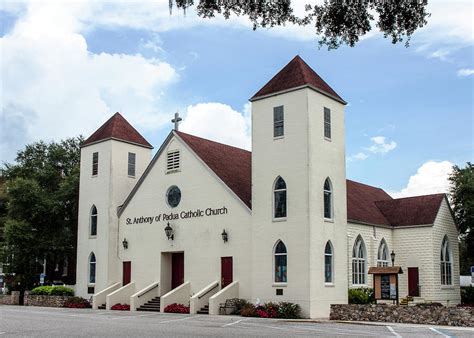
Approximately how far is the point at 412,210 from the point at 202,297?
14524mm

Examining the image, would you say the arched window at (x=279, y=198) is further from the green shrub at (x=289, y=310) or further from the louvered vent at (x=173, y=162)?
the louvered vent at (x=173, y=162)

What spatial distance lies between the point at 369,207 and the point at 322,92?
36.0ft

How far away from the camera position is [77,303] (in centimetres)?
3447

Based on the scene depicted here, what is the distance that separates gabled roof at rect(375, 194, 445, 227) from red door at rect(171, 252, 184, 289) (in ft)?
41.6

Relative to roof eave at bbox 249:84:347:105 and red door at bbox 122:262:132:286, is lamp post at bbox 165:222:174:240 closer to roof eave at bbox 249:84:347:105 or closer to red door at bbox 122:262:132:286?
red door at bbox 122:262:132:286

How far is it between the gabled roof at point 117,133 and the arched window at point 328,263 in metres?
15.4

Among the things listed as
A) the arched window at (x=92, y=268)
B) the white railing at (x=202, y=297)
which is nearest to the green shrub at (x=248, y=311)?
the white railing at (x=202, y=297)

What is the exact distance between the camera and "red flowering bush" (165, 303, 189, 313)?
28969 mm

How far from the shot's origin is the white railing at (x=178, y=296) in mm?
29766

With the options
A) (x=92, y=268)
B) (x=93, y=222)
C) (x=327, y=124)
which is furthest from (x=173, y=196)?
(x=327, y=124)

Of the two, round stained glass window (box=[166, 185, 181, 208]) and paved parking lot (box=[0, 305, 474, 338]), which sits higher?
round stained glass window (box=[166, 185, 181, 208])

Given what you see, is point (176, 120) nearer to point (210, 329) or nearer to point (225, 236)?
point (225, 236)

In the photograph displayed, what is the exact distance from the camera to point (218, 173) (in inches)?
1232

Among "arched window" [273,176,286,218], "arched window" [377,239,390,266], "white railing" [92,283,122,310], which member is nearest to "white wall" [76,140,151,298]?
"white railing" [92,283,122,310]
